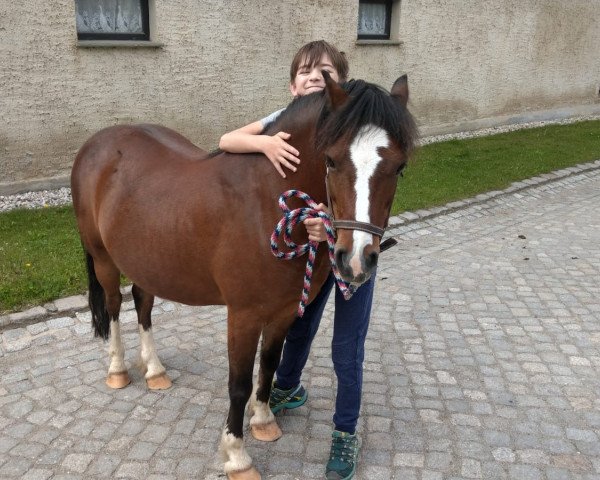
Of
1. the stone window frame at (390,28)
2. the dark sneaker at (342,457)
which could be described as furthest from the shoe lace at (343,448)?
the stone window frame at (390,28)

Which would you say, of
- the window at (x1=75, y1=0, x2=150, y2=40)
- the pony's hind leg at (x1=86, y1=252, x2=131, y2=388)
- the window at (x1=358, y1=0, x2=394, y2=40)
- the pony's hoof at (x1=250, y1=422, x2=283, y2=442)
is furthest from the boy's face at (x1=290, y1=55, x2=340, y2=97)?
the window at (x1=358, y1=0, x2=394, y2=40)

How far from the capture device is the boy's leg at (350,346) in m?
2.63

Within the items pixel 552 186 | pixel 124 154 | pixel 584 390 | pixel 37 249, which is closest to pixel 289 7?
pixel 552 186

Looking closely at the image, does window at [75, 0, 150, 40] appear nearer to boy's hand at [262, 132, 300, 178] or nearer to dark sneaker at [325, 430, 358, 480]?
boy's hand at [262, 132, 300, 178]

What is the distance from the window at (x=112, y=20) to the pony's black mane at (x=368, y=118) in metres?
6.56

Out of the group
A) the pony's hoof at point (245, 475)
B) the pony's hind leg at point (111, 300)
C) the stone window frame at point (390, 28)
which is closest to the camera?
the pony's hoof at point (245, 475)

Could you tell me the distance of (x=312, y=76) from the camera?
8.39ft

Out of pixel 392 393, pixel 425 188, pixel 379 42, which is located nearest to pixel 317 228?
pixel 392 393

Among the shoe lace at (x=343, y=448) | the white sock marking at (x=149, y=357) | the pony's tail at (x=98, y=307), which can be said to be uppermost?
the pony's tail at (x=98, y=307)

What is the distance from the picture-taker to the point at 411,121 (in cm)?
205

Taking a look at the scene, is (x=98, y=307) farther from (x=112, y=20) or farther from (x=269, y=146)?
(x=112, y=20)

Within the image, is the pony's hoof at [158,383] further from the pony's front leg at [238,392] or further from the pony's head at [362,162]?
the pony's head at [362,162]

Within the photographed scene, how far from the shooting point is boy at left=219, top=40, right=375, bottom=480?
7.66 feet

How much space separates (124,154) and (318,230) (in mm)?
1495
